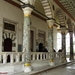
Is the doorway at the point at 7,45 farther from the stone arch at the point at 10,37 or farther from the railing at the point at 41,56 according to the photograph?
the railing at the point at 41,56

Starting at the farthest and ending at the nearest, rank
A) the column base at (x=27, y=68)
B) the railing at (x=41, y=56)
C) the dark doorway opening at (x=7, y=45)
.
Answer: the dark doorway opening at (x=7, y=45) < the railing at (x=41, y=56) < the column base at (x=27, y=68)

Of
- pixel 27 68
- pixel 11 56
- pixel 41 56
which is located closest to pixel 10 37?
pixel 41 56

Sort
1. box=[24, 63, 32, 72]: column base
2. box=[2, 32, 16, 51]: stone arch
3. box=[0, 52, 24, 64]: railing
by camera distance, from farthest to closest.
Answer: box=[2, 32, 16, 51]: stone arch, box=[24, 63, 32, 72]: column base, box=[0, 52, 24, 64]: railing

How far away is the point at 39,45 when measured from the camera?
11.7 m

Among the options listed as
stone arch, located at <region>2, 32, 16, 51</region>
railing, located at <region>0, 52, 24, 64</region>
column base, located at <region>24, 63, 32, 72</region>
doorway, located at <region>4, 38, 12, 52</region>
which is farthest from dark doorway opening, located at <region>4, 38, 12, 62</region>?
column base, located at <region>24, 63, 32, 72</region>

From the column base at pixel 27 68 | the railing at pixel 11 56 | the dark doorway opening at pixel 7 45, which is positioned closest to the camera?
the railing at pixel 11 56

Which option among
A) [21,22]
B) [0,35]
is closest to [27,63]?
[0,35]

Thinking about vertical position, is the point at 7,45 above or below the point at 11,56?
above

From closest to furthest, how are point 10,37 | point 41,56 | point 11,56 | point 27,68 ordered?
point 11,56 → point 27,68 → point 41,56 → point 10,37

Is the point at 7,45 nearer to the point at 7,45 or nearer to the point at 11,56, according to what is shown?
the point at 7,45

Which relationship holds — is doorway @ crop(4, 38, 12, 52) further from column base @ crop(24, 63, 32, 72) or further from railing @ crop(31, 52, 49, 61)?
column base @ crop(24, 63, 32, 72)

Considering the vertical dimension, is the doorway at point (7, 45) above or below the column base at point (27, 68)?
above

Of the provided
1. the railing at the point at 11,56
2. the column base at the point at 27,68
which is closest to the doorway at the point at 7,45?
the railing at the point at 11,56

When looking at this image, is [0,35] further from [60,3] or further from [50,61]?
[60,3]
